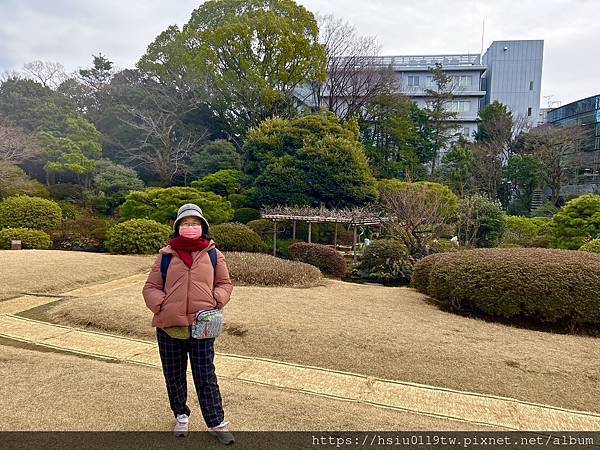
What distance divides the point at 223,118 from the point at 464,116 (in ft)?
64.0

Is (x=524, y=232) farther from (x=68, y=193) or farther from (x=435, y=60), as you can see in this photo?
(x=435, y=60)

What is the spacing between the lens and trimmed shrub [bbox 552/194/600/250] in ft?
36.3

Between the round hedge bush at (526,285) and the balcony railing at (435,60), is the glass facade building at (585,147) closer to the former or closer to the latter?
the balcony railing at (435,60)

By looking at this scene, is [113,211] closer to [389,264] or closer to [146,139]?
[146,139]

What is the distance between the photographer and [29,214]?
515 inches

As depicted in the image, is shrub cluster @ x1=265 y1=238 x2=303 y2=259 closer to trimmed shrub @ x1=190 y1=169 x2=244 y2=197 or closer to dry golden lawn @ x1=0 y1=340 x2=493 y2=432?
trimmed shrub @ x1=190 y1=169 x2=244 y2=197

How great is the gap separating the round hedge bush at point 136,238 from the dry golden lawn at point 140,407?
8.07m

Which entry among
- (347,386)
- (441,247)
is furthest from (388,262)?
(347,386)

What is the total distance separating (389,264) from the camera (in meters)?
10.3

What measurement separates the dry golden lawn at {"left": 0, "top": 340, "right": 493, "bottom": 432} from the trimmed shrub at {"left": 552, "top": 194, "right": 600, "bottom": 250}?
10369 mm

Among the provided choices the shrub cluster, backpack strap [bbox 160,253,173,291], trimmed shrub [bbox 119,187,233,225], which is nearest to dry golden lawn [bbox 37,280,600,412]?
backpack strap [bbox 160,253,173,291]

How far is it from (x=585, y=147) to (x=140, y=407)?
27219 mm

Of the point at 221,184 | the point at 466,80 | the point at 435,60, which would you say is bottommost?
the point at 221,184

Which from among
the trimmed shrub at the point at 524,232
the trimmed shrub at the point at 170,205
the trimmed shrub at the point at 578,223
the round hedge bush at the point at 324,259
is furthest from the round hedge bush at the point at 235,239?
the trimmed shrub at the point at 578,223
